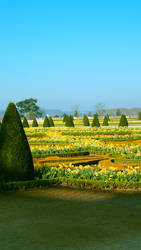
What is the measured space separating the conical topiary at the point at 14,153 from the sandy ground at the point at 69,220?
61 centimetres

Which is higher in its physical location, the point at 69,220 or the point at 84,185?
the point at 84,185

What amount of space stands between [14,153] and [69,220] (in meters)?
3.16

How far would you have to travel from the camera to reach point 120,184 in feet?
28.3

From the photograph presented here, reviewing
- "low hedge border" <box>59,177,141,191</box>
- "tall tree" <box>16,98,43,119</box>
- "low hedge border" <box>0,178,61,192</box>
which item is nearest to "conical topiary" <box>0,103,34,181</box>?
"low hedge border" <box>0,178,61,192</box>

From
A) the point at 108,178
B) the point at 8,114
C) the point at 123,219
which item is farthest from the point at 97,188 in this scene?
the point at 8,114

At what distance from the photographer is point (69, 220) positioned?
619cm

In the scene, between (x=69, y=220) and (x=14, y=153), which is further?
(x=14, y=153)

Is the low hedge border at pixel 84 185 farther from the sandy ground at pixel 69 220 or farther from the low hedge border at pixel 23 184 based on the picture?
the sandy ground at pixel 69 220

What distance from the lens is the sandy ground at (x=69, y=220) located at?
5207 millimetres

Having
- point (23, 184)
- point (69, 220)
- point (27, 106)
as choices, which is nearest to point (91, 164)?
point (23, 184)

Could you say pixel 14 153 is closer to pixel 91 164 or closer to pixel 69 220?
pixel 69 220

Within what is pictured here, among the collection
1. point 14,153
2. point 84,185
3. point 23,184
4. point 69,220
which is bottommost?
point 69,220

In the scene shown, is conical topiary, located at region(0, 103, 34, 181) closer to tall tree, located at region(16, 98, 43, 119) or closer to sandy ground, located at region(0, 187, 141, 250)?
sandy ground, located at region(0, 187, 141, 250)

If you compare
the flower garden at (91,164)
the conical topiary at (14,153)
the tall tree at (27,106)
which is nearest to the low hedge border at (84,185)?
the flower garden at (91,164)
